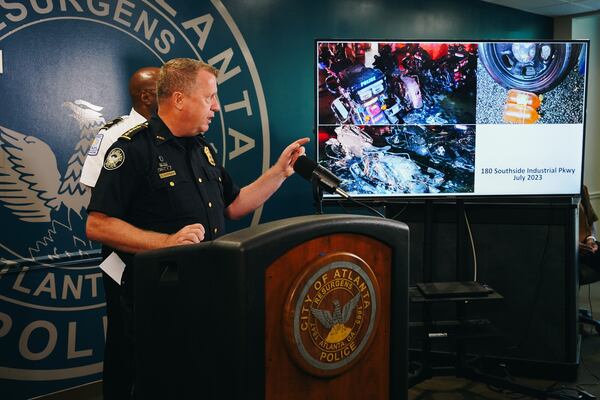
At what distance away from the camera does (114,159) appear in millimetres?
1855

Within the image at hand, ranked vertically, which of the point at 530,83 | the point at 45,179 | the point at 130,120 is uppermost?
the point at 530,83

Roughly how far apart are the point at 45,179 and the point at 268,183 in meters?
1.41

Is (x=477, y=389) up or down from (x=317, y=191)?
down

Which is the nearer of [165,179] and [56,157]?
[165,179]

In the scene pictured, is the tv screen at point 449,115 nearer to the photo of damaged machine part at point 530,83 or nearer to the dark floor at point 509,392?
the photo of damaged machine part at point 530,83

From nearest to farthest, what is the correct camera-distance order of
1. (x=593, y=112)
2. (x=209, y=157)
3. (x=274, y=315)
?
(x=274, y=315) < (x=209, y=157) < (x=593, y=112)

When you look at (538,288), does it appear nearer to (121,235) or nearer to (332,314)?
(121,235)

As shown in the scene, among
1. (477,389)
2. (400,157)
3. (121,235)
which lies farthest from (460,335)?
(121,235)

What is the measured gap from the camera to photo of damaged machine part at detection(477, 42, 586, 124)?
3.14m

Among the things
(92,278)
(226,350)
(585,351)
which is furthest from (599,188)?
(226,350)

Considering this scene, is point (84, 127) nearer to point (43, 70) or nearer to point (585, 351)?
point (43, 70)

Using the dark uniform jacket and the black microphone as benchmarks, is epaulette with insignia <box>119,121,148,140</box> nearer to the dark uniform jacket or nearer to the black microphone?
the dark uniform jacket

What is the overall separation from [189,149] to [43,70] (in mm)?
1261

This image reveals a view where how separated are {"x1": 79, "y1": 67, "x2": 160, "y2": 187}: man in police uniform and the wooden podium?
1.65 m
